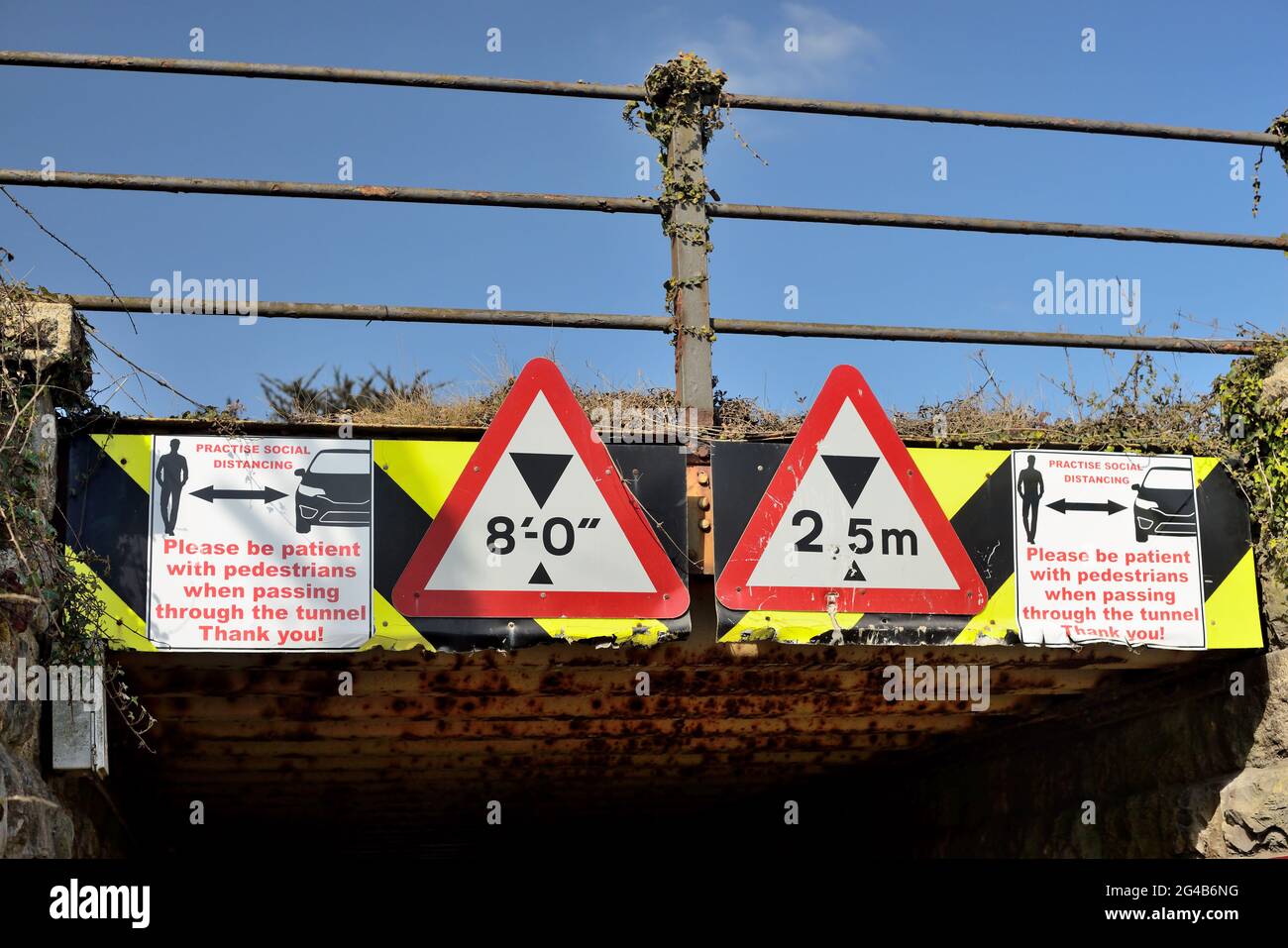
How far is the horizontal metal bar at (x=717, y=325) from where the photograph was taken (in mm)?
5629

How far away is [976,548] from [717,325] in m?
1.51

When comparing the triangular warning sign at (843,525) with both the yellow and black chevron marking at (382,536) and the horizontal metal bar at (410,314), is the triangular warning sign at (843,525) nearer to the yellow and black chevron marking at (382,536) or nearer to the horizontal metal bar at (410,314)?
the yellow and black chevron marking at (382,536)

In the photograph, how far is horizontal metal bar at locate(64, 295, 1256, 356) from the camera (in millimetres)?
5629

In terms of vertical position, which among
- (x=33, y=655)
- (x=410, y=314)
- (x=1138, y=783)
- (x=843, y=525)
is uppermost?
(x=410, y=314)

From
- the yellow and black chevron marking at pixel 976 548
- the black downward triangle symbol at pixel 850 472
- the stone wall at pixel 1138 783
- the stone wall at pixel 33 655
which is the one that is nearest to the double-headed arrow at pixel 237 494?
the stone wall at pixel 33 655

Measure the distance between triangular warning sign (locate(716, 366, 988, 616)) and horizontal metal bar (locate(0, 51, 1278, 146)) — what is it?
179cm

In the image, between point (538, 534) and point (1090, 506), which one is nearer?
point (538, 534)

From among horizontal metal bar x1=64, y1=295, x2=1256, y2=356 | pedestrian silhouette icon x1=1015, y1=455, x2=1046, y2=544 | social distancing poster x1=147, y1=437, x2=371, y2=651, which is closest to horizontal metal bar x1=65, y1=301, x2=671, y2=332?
horizontal metal bar x1=64, y1=295, x2=1256, y2=356

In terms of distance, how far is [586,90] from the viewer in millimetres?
6238

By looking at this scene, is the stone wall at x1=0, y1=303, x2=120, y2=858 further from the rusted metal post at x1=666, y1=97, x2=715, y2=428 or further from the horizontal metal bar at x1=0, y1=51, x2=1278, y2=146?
the rusted metal post at x1=666, y1=97, x2=715, y2=428

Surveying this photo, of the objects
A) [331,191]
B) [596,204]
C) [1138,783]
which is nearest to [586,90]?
[596,204]

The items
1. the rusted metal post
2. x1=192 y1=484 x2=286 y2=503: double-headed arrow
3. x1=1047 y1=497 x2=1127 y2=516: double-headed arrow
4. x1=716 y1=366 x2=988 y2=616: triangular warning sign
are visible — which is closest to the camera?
x1=192 y1=484 x2=286 y2=503: double-headed arrow

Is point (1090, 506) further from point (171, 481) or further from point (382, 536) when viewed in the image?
point (171, 481)
